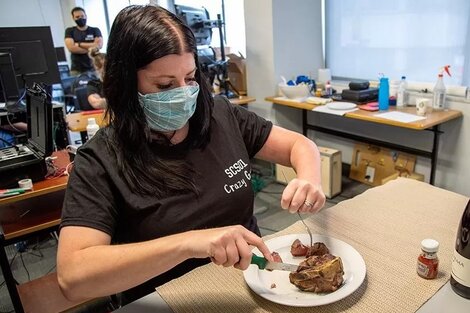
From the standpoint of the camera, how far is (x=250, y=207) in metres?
1.09

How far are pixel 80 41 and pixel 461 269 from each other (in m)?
5.34

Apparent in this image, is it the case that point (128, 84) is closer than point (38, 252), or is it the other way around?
point (128, 84)

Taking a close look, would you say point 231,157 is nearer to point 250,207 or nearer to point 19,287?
point 250,207

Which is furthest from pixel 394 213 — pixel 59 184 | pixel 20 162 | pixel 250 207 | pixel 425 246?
pixel 20 162

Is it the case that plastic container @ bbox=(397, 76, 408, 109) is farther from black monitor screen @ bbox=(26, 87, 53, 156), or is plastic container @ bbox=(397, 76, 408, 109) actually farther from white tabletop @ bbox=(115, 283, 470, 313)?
black monitor screen @ bbox=(26, 87, 53, 156)

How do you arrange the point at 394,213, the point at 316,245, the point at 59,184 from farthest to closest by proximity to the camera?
the point at 59,184 < the point at 394,213 < the point at 316,245

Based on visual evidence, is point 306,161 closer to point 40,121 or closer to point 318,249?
point 318,249

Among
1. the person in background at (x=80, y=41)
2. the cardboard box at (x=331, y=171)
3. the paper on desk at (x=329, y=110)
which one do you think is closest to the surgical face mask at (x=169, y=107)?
the paper on desk at (x=329, y=110)

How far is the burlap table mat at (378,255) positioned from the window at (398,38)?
1.81 m

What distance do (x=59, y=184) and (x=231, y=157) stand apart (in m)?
0.96

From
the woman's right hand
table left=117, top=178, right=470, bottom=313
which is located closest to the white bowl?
table left=117, top=178, right=470, bottom=313

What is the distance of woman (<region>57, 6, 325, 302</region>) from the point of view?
0.73m

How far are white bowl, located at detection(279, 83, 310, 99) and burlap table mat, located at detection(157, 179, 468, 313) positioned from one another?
200cm

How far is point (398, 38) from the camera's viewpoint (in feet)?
9.39
